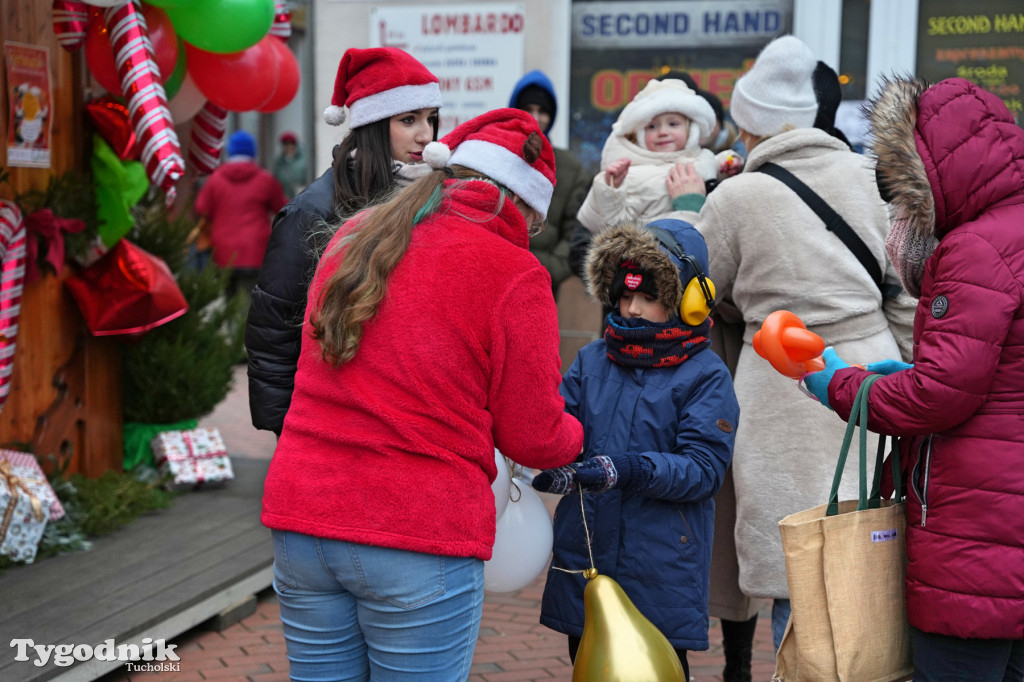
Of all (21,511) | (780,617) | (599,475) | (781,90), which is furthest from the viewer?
(21,511)

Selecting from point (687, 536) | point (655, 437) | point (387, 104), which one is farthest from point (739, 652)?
point (387, 104)

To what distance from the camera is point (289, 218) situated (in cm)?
301

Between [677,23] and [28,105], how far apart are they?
15.4 ft

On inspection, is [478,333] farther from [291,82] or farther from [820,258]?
[291,82]

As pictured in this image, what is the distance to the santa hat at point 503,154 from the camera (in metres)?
2.24

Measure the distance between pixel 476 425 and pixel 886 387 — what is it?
94 centimetres

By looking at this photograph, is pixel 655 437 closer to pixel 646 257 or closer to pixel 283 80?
pixel 646 257

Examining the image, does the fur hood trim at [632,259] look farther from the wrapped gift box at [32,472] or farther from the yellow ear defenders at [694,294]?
the wrapped gift box at [32,472]

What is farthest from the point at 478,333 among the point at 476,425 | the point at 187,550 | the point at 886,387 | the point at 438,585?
the point at 187,550

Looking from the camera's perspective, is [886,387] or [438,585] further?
[886,387]

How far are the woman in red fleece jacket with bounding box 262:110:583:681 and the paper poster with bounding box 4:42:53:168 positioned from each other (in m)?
3.28

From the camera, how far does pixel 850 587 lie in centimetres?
240

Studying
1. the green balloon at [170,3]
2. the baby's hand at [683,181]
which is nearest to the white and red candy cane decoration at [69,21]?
the green balloon at [170,3]

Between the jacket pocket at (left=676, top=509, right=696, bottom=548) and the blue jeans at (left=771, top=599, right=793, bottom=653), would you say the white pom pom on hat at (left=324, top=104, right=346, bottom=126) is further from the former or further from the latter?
the blue jeans at (left=771, top=599, right=793, bottom=653)
